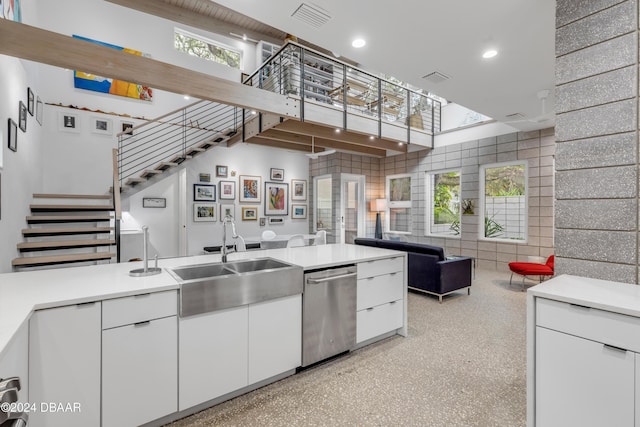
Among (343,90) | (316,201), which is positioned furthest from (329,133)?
(316,201)

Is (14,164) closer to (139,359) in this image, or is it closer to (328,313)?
(139,359)

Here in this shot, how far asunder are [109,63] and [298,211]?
576 cm

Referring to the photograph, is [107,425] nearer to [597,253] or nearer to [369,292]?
[369,292]

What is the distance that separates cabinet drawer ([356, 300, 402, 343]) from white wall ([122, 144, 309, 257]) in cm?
489

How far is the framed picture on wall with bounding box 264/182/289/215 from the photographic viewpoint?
745 cm

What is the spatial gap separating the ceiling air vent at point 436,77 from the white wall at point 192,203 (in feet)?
15.0

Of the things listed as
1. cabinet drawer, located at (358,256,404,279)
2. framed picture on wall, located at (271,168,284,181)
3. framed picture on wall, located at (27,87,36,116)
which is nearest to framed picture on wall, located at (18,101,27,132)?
framed picture on wall, located at (27,87,36,116)

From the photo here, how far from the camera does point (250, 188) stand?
7156 millimetres

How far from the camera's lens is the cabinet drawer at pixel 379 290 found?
8.50 feet

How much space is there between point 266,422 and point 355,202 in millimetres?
6810

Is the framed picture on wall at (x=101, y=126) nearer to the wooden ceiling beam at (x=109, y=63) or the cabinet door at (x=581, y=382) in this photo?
the wooden ceiling beam at (x=109, y=63)

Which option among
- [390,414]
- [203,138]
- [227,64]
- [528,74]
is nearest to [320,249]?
[390,414]

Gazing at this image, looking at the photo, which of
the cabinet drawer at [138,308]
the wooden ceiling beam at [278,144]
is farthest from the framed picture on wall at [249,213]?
the cabinet drawer at [138,308]

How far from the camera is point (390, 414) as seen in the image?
1836 mm
